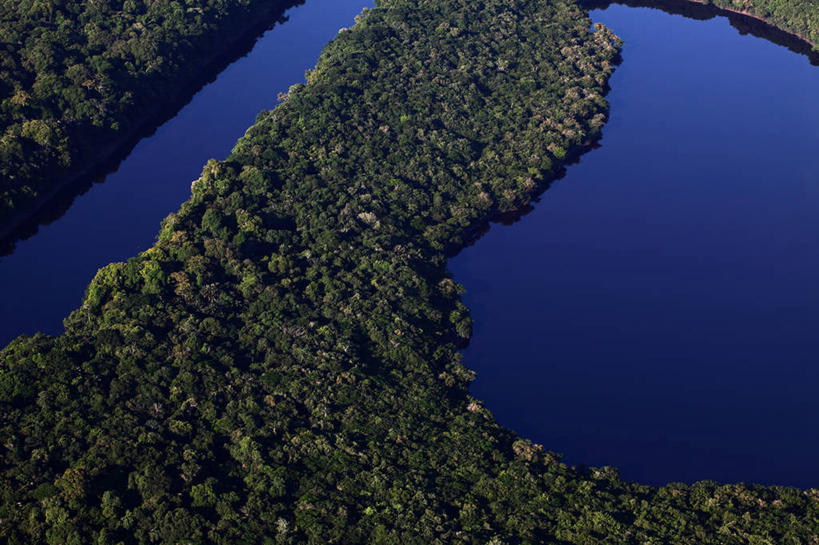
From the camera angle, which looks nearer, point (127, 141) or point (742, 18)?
point (127, 141)

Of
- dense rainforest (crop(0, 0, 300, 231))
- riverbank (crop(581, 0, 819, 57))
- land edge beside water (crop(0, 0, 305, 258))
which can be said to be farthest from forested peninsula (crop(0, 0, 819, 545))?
riverbank (crop(581, 0, 819, 57))

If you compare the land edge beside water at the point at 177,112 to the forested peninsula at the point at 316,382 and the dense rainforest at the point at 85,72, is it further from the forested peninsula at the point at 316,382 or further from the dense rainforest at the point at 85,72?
the forested peninsula at the point at 316,382

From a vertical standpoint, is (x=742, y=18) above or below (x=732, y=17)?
above

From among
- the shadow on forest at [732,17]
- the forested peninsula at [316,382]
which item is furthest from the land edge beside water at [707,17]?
the forested peninsula at [316,382]

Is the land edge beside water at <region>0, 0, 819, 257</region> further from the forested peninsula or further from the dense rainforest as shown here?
the forested peninsula

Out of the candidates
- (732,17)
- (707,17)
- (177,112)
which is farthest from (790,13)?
(177,112)

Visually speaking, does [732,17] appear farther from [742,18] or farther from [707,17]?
[707,17]
